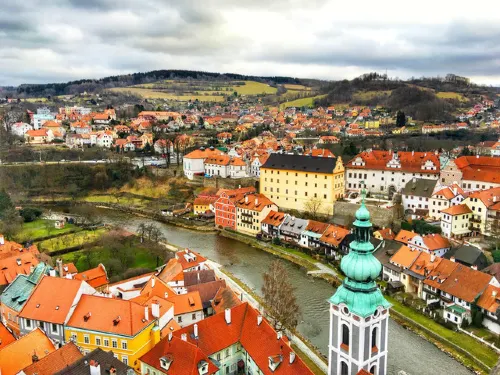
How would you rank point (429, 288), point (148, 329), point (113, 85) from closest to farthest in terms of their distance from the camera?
point (148, 329), point (429, 288), point (113, 85)

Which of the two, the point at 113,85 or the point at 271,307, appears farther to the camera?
the point at 113,85

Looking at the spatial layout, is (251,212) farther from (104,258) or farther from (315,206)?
(104,258)

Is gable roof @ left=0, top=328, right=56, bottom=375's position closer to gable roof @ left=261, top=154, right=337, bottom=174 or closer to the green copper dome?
the green copper dome

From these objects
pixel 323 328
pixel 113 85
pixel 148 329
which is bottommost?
pixel 323 328

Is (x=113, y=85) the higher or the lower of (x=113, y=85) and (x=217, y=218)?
the higher

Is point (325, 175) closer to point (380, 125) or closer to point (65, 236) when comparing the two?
point (65, 236)

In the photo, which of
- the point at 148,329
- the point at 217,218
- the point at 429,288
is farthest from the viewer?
the point at 217,218

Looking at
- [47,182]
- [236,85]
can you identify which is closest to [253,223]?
[47,182]
